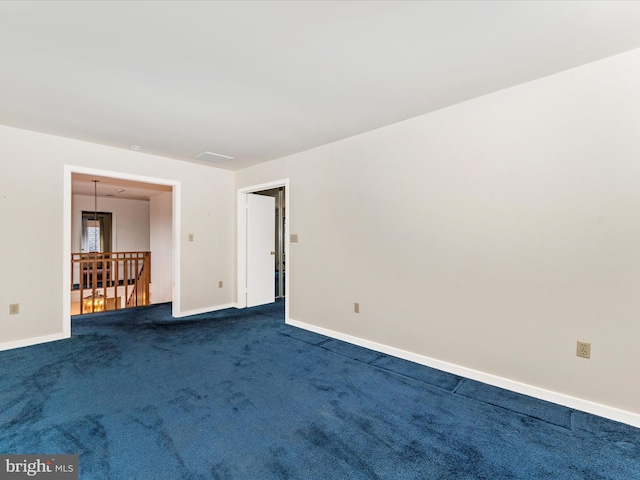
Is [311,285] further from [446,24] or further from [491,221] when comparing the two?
[446,24]

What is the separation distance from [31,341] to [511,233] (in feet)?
17.0

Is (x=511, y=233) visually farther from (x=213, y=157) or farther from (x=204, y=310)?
(x=204, y=310)

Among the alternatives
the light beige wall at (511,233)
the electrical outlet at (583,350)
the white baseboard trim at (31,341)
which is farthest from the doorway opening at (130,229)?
the electrical outlet at (583,350)

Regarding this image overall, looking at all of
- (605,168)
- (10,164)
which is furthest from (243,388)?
(10,164)

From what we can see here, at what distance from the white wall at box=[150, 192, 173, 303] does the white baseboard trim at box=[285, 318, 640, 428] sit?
224 inches

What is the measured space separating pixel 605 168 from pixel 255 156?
3.85 meters

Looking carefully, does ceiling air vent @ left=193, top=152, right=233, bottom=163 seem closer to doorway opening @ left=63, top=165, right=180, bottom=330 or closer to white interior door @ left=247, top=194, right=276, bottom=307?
doorway opening @ left=63, top=165, right=180, bottom=330

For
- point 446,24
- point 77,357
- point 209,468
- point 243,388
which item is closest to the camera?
point 209,468

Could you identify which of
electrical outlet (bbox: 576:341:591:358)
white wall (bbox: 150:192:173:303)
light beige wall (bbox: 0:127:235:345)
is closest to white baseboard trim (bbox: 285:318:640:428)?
electrical outlet (bbox: 576:341:591:358)

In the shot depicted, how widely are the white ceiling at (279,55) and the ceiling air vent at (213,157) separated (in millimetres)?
1171

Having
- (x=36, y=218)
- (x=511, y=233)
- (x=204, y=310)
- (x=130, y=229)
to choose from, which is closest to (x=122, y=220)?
(x=130, y=229)

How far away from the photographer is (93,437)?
196cm

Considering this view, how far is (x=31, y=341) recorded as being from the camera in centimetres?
364

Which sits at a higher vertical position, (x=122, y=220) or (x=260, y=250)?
(x=122, y=220)
